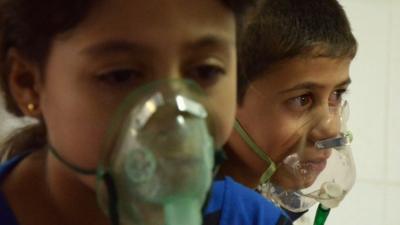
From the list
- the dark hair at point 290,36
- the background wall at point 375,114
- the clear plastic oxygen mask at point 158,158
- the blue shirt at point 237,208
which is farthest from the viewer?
the background wall at point 375,114

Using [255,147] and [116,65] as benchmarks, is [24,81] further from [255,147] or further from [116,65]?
[255,147]

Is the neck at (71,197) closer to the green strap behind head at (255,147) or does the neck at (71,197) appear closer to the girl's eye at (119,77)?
the girl's eye at (119,77)

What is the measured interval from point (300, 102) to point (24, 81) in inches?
19.0

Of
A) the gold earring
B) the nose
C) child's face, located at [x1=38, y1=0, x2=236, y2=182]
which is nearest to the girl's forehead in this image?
child's face, located at [x1=38, y1=0, x2=236, y2=182]

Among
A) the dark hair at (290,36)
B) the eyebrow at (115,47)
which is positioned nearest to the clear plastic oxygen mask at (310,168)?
the dark hair at (290,36)

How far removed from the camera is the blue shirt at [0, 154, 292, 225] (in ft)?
3.04

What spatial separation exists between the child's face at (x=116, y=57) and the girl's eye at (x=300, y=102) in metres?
0.37

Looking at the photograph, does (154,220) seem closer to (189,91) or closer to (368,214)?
(189,91)

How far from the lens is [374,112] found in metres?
1.73

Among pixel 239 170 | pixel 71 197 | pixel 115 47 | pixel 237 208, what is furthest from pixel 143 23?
pixel 239 170

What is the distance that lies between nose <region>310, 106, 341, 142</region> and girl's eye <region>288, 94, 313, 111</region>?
24 mm

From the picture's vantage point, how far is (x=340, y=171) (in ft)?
3.80

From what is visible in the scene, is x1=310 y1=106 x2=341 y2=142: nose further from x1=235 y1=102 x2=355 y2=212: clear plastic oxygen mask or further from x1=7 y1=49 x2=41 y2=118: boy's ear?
x1=7 y1=49 x2=41 y2=118: boy's ear

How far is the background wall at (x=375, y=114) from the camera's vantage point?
5.65 feet
